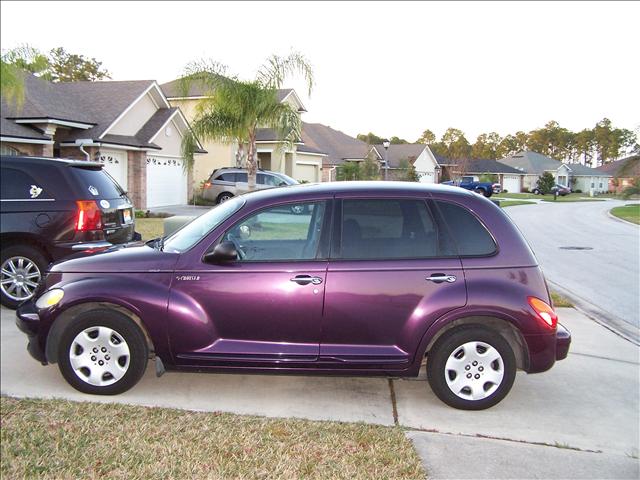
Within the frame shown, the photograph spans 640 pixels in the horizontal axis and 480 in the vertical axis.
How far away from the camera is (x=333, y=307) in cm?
419

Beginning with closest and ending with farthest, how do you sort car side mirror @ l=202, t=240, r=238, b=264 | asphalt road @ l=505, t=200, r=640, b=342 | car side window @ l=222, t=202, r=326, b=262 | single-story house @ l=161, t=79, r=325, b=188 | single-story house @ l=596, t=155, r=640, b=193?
car side mirror @ l=202, t=240, r=238, b=264
car side window @ l=222, t=202, r=326, b=262
single-story house @ l=596, t=155, r=640, b=193
asphalt road @ l=505, t=200, r=640, b=342
single-story house @ l=161, t=79, r=325, b=188

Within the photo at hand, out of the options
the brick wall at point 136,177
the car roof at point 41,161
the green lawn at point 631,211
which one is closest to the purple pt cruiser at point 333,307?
the car roof at point 41,161

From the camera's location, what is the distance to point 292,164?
34094 mm

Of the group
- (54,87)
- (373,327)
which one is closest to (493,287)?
(373,327)

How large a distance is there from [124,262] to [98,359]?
0.78m

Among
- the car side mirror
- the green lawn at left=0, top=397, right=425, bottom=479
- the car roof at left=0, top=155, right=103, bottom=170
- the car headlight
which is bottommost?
the green lawn at left=0, top=397, right=425, bottom=479

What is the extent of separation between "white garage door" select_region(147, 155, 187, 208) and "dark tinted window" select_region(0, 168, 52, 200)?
17437mm

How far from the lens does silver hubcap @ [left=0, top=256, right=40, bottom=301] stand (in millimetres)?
6648

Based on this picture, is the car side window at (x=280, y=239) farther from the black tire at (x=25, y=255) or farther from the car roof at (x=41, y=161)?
the car roof at (x=41, y=161)

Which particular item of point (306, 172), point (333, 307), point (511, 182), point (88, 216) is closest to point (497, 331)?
point (333, 307)

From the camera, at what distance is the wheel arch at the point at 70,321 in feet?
14.1

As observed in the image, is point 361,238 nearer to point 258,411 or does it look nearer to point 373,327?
point 373,327

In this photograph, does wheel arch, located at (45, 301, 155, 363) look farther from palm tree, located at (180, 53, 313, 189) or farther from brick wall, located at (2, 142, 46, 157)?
brick wall, located at (2, 142, 46, 157)

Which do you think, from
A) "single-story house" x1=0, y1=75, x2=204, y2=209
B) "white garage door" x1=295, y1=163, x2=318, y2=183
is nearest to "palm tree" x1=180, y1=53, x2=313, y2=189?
"single-story house" x1=0, y1=75, x2=204, y2=209
